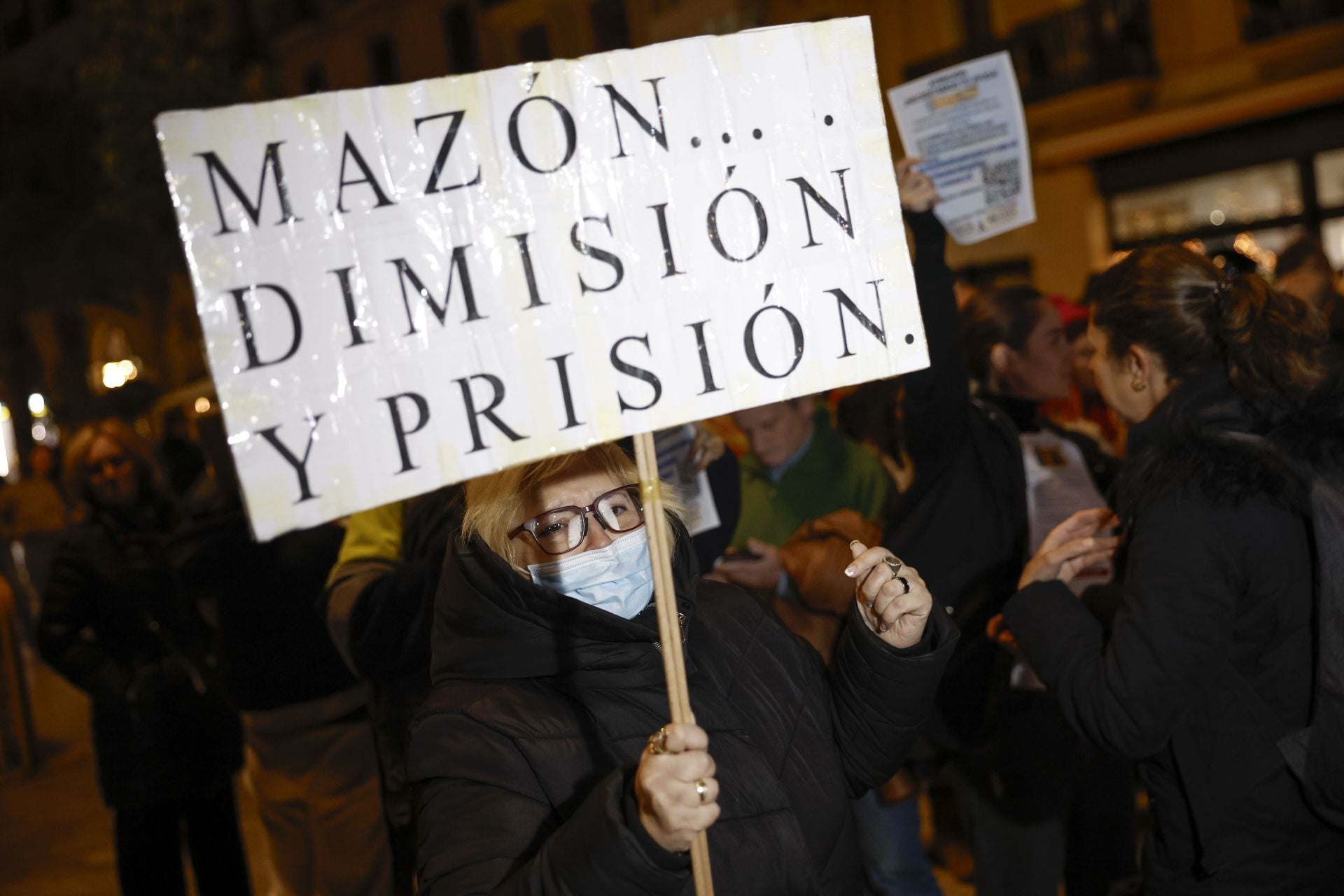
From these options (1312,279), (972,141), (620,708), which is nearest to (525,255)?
(620,708)

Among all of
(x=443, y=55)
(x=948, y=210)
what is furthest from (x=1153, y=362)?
(x=443, y=55)

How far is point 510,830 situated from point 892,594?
753 millimetres

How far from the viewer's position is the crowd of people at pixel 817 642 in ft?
6.55

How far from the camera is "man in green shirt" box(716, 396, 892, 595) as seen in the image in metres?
4.12

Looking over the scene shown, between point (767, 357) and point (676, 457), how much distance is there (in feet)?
6.95

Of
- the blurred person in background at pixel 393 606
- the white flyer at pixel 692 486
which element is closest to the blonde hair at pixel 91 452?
the blurred person in background at pixel 393 606

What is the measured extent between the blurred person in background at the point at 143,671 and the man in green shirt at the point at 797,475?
6.89 ft

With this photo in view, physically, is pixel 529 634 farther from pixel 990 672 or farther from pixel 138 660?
pixel 138 660

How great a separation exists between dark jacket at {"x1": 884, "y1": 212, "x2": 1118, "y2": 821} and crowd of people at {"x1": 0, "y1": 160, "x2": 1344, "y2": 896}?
0.04 ft

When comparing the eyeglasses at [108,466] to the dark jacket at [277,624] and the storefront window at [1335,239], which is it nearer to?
the dark jacket at [277,624]

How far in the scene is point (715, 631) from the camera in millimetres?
2248

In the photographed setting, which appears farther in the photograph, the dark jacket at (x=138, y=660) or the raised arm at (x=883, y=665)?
the dark jacket at (x=138, y=660)

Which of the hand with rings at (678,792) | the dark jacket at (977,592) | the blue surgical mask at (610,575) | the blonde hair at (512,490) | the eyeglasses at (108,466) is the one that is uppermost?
the eyeglasses at (108,466)

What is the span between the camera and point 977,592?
3.57 m
